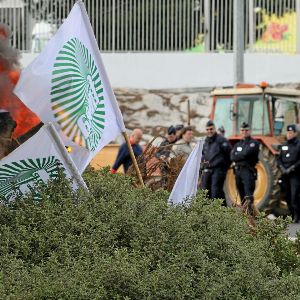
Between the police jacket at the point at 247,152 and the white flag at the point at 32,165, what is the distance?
12.8m

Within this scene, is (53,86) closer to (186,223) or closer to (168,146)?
(186,223)

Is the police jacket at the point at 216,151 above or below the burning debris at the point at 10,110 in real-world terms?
below

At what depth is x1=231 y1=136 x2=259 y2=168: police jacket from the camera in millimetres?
21109

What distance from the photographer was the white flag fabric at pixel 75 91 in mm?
8227

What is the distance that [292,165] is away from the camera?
21.6m

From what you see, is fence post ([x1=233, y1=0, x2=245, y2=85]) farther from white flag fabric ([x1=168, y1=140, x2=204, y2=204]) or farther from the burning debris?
the burning debris

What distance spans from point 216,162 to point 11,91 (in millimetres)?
13186

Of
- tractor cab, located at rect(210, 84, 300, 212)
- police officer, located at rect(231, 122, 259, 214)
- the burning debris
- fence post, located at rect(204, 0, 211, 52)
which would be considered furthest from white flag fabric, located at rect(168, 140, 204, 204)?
fence post, located at rect(204, 0, 211, 52)

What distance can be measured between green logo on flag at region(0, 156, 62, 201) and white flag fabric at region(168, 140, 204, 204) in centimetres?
99

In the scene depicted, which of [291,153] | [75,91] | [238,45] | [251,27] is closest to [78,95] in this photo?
[75,91]

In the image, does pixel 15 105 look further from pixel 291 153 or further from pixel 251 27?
pixel 251 27

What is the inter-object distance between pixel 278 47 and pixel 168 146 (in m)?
18.4

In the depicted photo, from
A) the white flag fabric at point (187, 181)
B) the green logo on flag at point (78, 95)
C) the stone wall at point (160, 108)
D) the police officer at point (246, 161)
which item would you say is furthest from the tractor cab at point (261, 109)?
the green logo on flag at point (78, 95)

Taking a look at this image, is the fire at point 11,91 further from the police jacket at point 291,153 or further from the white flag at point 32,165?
the police jacket at point 291,153
